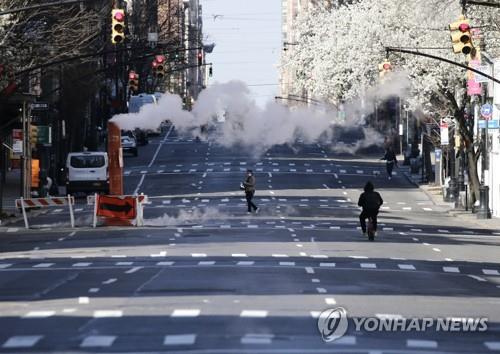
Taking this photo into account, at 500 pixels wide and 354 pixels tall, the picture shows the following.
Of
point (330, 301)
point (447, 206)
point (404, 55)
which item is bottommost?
point (447, 206)

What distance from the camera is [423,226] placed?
51.1 meters

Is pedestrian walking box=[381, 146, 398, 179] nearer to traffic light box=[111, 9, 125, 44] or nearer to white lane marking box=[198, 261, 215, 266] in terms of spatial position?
traffic light box=[111, 9, 125, 44]

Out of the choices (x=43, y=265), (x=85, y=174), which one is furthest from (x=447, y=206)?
(x=43, y=265)

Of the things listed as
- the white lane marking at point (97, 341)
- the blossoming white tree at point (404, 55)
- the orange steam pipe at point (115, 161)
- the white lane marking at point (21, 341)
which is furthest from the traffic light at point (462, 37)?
the orange steam pipe at point (115, 161)

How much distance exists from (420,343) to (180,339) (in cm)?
286

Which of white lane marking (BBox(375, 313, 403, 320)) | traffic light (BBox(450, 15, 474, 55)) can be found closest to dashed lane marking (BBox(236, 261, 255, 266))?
traffic light (BBox(450, 15, 474, 55))

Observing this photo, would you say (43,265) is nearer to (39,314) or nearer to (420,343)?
(39,314)

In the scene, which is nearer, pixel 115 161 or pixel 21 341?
pixel 21 341

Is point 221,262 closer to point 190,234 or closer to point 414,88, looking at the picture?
point 190,234

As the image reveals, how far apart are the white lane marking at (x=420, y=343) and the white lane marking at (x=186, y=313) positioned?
12.6 feet

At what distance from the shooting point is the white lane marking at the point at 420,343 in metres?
16.4

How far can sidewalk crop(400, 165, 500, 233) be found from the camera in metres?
53.6

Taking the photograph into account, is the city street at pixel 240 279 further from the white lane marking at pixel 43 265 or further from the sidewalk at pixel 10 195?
the sidewalk at pixel 10 195

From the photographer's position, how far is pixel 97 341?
55.3 feet
